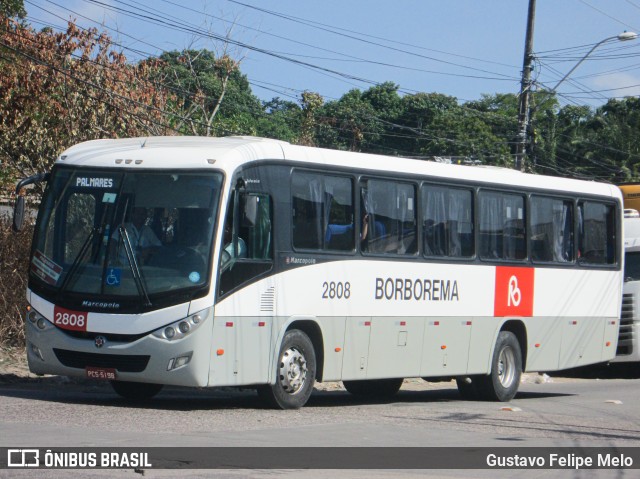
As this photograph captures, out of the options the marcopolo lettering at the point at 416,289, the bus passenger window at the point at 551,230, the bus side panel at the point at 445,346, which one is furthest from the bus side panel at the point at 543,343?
the marcopolo lettering at the point at 416,289

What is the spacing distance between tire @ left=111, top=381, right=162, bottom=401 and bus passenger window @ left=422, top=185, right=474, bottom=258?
4.24 metres

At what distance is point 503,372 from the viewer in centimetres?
1772

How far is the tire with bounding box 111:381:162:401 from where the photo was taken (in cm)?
1428

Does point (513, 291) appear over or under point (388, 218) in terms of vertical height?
under

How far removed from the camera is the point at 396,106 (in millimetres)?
75125

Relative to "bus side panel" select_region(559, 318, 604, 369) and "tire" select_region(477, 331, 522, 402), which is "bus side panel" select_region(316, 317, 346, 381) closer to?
"tire" select_region(477, 331, 522, 402)

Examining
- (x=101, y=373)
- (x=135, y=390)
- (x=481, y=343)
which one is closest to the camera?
(x=101, y=373)

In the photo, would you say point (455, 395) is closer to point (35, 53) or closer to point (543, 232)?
point (543, 232)

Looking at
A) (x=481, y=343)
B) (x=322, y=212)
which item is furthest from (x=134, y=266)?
(x=481, y=343)

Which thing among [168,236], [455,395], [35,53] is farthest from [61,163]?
[35,53]

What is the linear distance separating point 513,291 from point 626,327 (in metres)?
6.83

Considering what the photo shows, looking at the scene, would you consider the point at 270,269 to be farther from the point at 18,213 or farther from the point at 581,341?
the point at 581,341

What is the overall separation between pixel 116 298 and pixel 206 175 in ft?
5.59

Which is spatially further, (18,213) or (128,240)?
(18,213)
